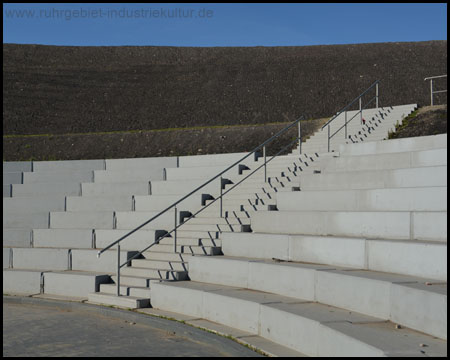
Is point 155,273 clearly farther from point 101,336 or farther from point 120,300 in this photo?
point 101,336

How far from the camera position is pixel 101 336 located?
662cm

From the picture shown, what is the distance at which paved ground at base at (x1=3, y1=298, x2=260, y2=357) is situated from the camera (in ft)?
19.4

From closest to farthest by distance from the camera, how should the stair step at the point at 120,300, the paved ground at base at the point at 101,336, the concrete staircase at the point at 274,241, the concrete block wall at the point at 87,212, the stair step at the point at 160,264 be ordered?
the concrete staircase at the point at 274,241, the paved ground at base at the point at 101,336, the stair step at the point at 120,300, the stair step at the point at 160,264, the concrete block wall at the point at 87,212

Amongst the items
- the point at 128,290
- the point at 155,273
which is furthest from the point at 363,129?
the point at 128,290

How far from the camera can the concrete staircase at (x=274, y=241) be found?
5.36 meters

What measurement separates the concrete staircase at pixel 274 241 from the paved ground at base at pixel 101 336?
38 cm

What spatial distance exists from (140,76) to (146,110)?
2.77m

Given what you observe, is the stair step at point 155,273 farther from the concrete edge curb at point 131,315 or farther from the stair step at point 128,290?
the concrete edge curb at point 131,315

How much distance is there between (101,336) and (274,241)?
95.4 inches

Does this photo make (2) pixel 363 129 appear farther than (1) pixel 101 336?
Yes

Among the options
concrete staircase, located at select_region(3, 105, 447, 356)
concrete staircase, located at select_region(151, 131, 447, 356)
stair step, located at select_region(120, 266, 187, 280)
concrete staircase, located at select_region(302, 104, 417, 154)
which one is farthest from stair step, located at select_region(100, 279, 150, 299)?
concrete staircase, located at select_region(302, 104, 417, 154)

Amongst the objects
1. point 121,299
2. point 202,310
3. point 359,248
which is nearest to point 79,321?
point 121,299

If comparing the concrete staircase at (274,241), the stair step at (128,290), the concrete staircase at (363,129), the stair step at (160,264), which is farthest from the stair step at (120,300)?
the concrete staircase at (363,129)

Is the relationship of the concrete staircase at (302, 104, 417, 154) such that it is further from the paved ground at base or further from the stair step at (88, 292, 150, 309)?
the paved ground at base
